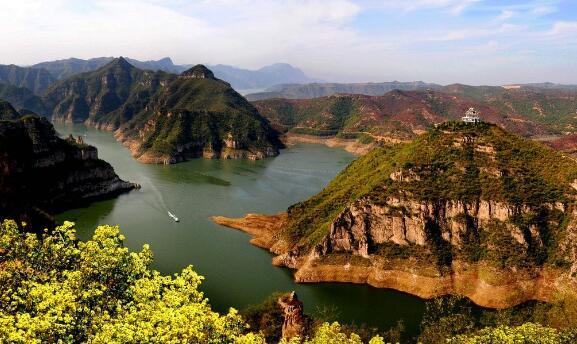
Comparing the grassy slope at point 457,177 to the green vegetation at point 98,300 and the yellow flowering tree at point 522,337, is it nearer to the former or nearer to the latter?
the yellow flowering tree at point 522,337

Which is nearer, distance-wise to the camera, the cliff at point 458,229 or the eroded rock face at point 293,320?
the eroded rock face at point 293,320

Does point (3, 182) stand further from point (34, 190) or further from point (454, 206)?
point (454, 206)

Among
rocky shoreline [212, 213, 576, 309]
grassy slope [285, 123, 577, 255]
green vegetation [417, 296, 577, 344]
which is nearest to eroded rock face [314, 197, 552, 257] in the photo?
grassy slope [285, 123, 577, 255]

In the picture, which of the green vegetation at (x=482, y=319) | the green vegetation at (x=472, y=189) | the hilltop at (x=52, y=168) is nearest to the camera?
the green vegetation at (x=482, y=319)

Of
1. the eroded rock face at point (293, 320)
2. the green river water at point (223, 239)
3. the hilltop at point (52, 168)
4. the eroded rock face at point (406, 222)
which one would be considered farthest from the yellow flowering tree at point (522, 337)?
the hilltop at point (52, 168)

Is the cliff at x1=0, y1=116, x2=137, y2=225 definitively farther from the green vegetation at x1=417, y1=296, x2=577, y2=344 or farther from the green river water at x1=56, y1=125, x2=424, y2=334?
the green vegetation at x1=417, y1=296, x2=577, y2=344

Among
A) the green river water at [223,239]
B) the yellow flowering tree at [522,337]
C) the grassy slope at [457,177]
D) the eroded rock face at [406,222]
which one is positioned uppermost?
the grassy slope at [457,177]

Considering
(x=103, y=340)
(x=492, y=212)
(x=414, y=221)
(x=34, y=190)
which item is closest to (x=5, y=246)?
(x=103, y=340)
